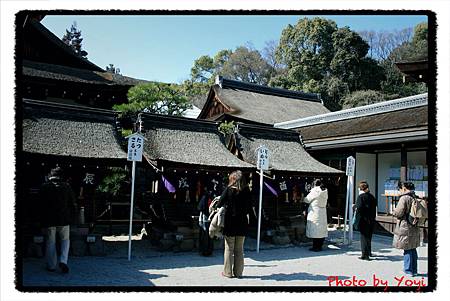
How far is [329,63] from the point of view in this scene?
113ft

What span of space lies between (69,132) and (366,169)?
1024cm

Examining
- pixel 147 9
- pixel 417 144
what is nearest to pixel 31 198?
pixel 147 9

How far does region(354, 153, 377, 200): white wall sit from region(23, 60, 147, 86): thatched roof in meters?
9.27

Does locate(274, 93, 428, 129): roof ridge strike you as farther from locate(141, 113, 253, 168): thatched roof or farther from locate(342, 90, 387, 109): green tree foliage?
locate(342, 90, 387, 109): green tree foliage

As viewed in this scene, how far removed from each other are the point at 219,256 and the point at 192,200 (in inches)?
74.0

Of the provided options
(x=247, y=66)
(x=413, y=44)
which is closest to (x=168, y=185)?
(x=413, y=44)

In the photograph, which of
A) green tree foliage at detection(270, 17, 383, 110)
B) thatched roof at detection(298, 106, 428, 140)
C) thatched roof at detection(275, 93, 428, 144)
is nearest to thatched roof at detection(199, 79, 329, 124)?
green tree foliage at detection(270, 17, 383, 110)

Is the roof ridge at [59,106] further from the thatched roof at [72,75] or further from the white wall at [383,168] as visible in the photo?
the white wall at [383,168]

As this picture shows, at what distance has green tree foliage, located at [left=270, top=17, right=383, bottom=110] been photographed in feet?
111

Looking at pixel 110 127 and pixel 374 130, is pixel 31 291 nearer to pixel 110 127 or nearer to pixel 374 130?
pixel 110 127

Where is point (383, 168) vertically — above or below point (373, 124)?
below

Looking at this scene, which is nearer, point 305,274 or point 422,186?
point 305,274

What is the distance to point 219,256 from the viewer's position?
343 inches

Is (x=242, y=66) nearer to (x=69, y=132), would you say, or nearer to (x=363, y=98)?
(x=363, y=98)
